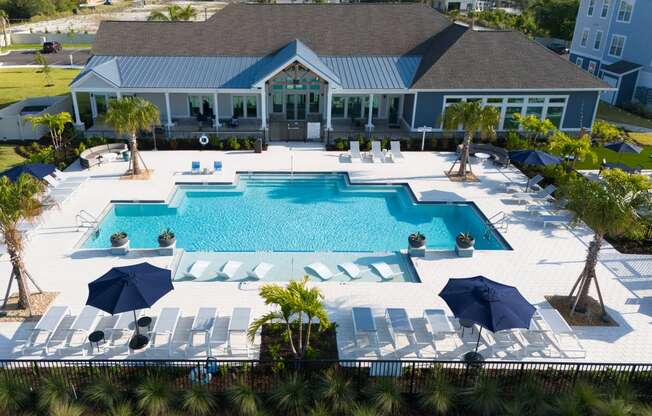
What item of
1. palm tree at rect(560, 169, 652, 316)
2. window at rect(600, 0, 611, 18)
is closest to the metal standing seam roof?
palm tree at rect(560, 169, 652, 316)

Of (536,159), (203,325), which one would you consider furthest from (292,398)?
(536,159)

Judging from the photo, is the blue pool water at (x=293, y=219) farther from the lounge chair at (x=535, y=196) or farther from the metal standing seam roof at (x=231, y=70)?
the metal standing seam roof at (x=231, y=70)

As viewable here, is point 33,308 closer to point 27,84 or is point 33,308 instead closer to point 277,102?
point 277,102

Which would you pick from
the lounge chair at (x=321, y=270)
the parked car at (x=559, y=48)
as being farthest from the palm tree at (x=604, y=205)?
the parked car at (x=559, y=48)

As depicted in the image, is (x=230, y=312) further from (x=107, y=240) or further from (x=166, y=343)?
(x=107, y=240)

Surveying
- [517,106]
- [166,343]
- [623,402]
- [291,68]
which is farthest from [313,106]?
[623,402]
